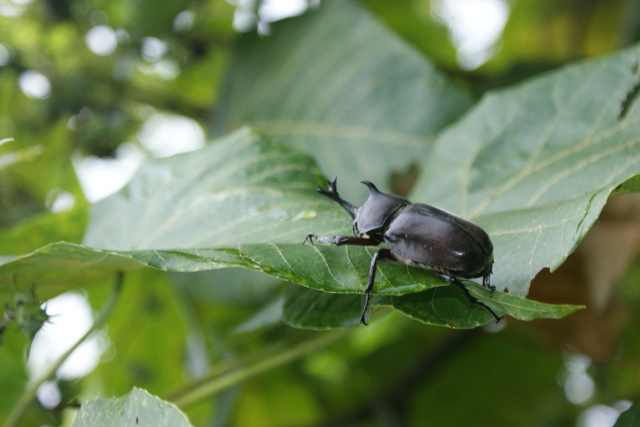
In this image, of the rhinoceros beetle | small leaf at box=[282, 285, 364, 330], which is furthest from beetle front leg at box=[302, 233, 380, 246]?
small leaf at box=[282, 285, 364, 330]

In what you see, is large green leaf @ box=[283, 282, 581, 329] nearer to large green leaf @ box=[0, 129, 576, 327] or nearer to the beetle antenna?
large green leaf @ box=[0, 129, 576, 327]

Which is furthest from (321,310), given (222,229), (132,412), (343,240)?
(132,412)

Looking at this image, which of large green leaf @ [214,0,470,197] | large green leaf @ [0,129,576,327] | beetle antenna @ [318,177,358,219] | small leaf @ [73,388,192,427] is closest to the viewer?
small leaf @ [73,388,192,427]

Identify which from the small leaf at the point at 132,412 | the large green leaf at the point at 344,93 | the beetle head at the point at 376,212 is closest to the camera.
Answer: the small leaf at the point at 132,412

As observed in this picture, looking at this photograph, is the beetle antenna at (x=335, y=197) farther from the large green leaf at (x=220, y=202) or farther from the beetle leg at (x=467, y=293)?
the beetle leg at (x=467, y=293)

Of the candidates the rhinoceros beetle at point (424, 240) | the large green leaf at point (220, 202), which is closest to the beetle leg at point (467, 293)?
the rhinoceros beetle at point (424, 240)

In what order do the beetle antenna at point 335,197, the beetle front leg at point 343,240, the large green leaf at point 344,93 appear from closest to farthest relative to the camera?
1. the beetle front leg at point 343,240
2. the beetle antenna at point 335,197
3. the large green leaf at point 344,93

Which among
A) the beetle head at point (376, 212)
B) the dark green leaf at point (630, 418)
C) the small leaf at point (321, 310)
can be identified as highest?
the beetle head at point (376, 212)

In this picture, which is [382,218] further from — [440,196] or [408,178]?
[408,178]
